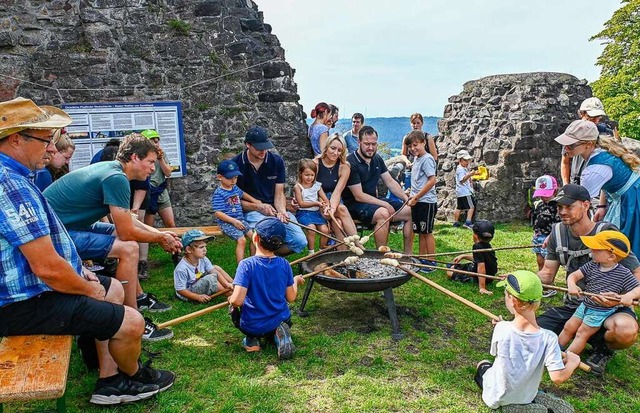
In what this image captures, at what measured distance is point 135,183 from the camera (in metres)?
6.35

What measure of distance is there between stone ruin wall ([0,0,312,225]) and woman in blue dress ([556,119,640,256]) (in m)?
4.97

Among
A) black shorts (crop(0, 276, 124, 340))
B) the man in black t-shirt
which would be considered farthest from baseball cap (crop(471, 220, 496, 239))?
black shorts (crop(0, 276, 124, 340))

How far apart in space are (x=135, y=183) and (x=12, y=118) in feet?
10.8

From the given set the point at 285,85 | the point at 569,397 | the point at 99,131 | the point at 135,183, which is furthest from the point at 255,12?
the point at 569,397

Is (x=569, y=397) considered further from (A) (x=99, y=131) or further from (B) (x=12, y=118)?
(A) (x=99, y=131)

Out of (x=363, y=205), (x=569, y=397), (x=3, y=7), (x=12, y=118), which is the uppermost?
(x=3, y=7)

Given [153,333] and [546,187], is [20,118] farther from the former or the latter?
[546,187]

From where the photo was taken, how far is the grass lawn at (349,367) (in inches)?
148

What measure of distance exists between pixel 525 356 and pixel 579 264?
178 cm

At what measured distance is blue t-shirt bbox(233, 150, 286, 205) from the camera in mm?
6730

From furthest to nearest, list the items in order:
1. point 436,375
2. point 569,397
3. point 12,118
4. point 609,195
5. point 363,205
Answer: point 363,205 → point 609,195 → point 436,375 → point 569,397 → point 12,118

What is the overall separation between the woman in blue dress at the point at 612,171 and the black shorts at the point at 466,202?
5.53m

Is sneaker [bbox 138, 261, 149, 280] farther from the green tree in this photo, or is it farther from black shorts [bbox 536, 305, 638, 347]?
the green tree

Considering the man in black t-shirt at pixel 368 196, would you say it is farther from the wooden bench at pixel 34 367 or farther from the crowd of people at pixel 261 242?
the wooden bench at pixel 34 367
